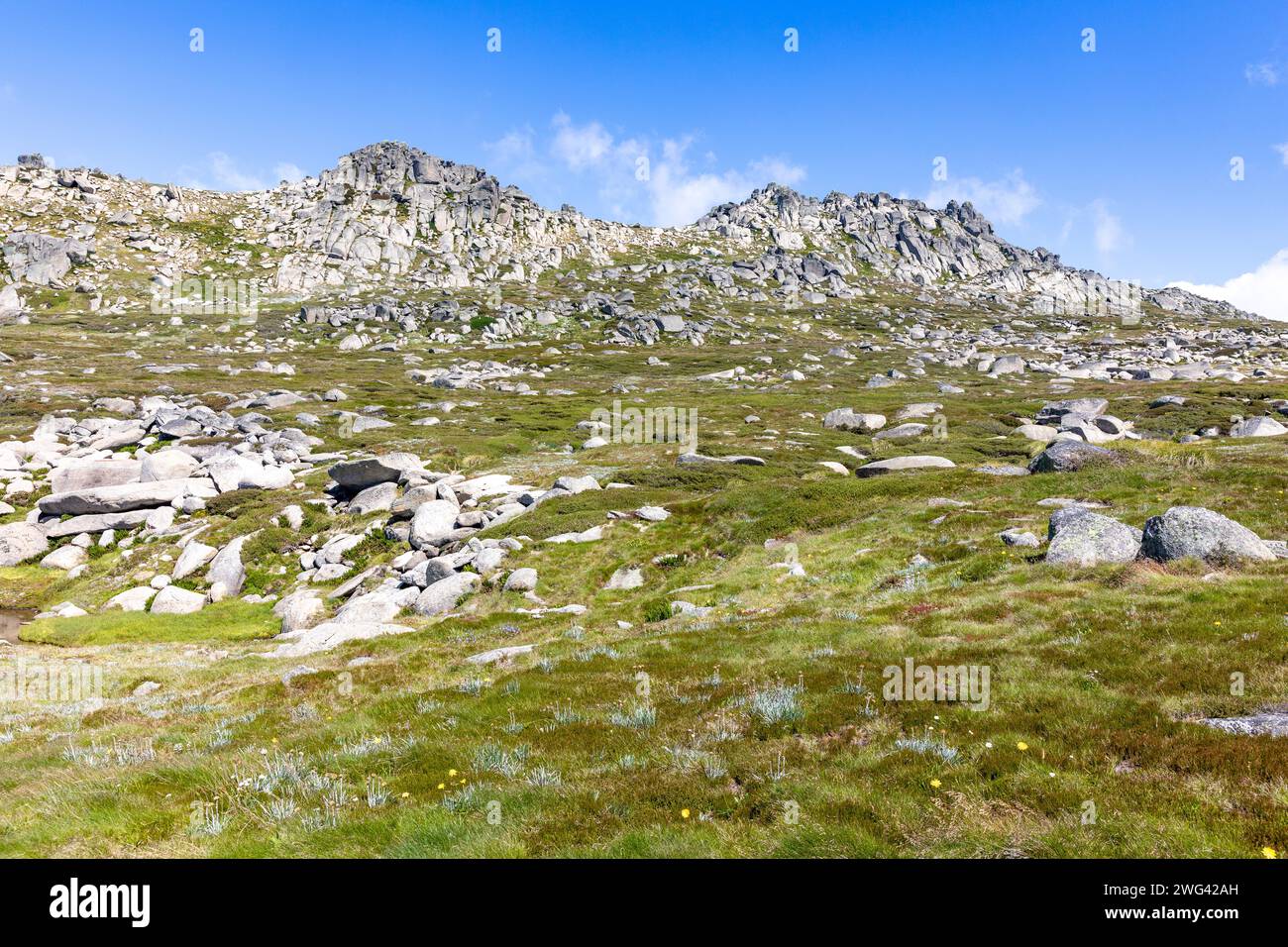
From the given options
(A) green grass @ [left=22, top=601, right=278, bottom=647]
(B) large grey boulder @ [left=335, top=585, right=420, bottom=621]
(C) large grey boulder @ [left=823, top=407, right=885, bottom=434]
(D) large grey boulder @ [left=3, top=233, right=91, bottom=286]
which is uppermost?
(D) large grey boulder @ [left=3, top=233, right=91, bottom=286]

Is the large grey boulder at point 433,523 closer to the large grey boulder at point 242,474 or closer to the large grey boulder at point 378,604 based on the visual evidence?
the large grey boulder at point 378,604

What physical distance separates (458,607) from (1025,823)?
1036 inches

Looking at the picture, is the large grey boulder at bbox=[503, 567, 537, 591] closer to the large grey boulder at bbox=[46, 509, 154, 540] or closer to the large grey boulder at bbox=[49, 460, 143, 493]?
the large grey boulder at bbox=[46, 509, 154, 540]

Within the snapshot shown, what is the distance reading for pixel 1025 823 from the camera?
6.45m

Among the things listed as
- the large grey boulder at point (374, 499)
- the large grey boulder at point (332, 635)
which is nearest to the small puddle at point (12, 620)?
the large grey boulder at point (332, 635)

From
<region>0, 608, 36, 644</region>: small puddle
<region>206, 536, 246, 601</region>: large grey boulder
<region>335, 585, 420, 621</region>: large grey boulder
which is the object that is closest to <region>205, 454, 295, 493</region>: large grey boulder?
<region>206, 536, 246, 601</region>: large grey boulder

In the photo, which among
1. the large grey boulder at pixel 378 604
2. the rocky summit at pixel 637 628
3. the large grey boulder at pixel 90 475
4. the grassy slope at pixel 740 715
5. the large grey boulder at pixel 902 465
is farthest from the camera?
the large grey boulder at pixel 902 465

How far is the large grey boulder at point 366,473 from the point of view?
43406 mm

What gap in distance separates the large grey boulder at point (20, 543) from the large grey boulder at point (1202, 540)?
57.0 metres

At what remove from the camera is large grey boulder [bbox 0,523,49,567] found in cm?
3741

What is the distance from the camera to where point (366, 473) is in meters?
43.9

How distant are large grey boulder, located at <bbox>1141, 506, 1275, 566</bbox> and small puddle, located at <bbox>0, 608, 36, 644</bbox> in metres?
45.0
